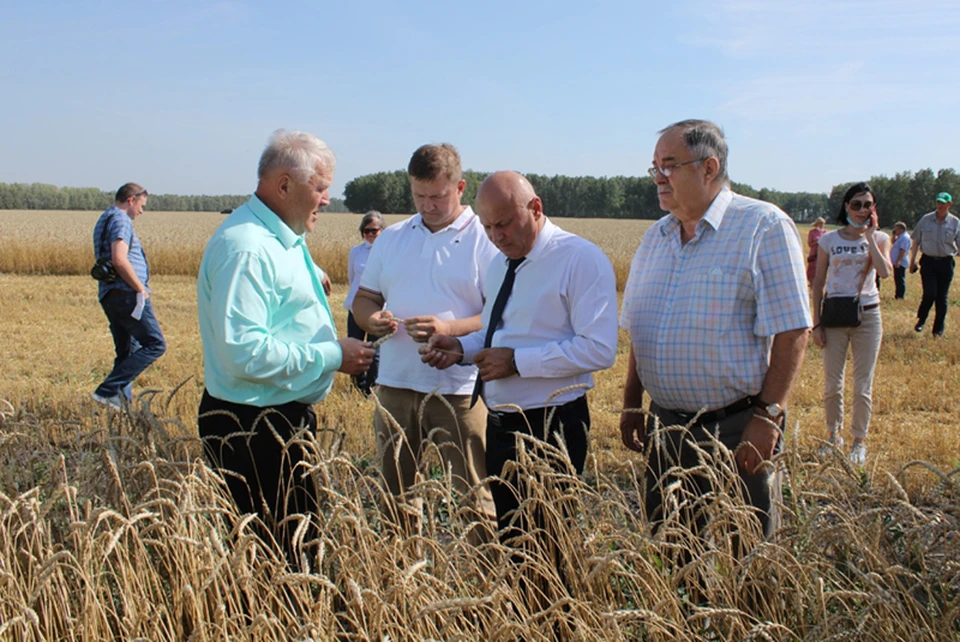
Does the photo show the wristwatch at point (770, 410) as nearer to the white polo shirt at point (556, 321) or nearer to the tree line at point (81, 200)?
the white polo shirt at point (556, 321)

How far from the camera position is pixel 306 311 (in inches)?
126

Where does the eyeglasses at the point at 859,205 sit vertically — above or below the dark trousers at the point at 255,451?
above

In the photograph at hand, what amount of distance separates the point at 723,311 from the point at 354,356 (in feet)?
4.87

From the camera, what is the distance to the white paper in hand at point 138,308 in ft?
22.9

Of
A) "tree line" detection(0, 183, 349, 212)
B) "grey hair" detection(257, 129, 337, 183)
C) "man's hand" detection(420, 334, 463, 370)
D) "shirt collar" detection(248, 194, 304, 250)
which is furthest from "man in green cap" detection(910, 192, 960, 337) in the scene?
"tree line" detection(0, 183, 349, 212)

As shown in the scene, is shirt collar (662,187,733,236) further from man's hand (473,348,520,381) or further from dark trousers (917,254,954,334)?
dark trousers (917,254,954,334)

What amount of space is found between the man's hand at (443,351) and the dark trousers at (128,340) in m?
4.30

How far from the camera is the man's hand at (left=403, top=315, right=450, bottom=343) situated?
374cm

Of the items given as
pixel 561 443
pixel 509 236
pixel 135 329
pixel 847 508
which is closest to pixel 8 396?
pixel 135 329

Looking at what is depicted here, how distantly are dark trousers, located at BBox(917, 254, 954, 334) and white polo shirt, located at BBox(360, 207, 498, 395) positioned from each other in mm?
10258

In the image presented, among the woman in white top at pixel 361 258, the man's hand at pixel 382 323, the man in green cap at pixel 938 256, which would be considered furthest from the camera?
the man in green cap at pixel 938 256

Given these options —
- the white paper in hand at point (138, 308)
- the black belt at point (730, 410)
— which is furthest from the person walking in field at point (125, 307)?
the black belt at point (730, 410)

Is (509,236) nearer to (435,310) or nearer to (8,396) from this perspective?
(435,310)

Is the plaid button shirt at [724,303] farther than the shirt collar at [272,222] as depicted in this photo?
No
